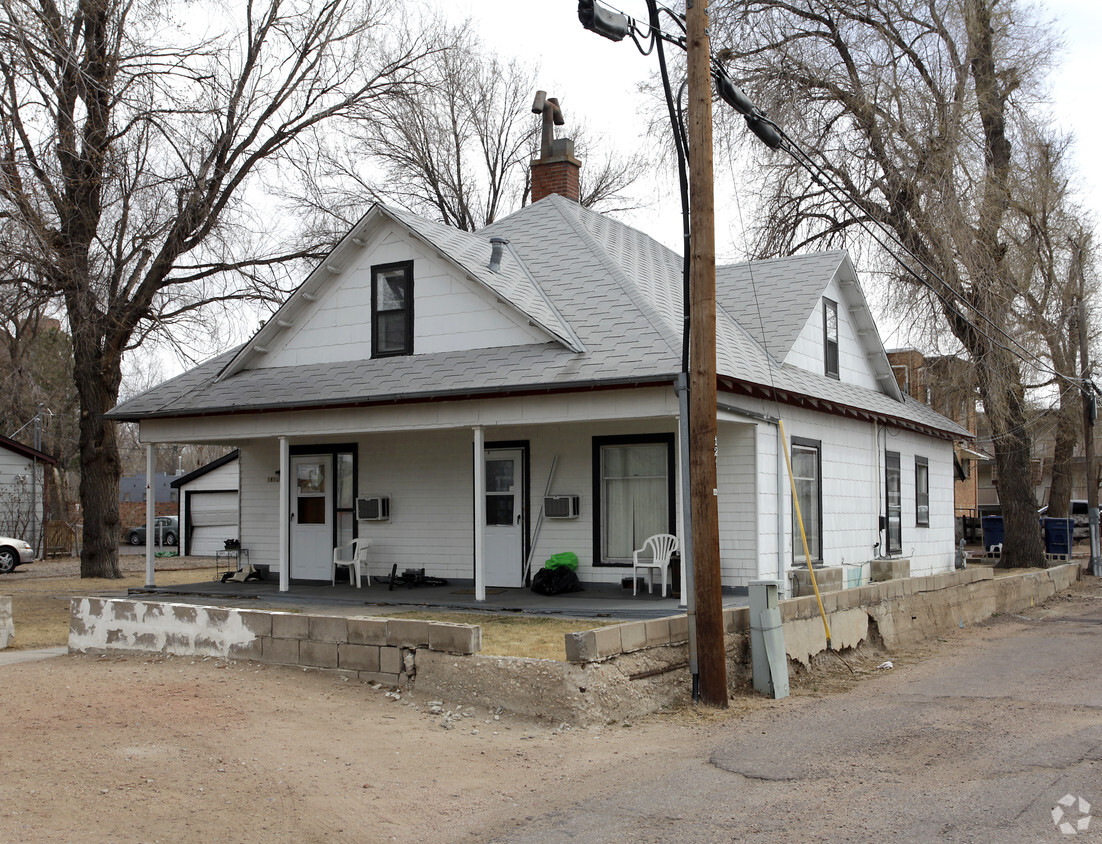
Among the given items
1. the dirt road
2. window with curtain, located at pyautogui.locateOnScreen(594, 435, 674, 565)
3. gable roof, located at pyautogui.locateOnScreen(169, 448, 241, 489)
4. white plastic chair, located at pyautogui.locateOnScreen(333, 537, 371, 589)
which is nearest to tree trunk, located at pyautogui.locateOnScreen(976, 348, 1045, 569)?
window with curtain, located at pyautogui.locateOnScreen(594, 435, 674, 565)

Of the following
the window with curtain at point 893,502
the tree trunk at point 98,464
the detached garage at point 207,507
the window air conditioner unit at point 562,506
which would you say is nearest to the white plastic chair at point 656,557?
the window air conditioner unit at point 562,506

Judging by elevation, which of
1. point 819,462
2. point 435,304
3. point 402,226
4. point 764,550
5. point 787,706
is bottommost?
point 787,706

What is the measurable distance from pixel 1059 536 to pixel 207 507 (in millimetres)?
28313

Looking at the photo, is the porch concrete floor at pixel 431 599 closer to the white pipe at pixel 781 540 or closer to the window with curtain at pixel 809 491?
the white pipe at pixel 781 540

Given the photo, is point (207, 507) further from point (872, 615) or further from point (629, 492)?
point (872, 615)

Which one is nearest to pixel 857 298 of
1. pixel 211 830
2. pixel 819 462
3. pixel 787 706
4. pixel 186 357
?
pixel 819 462

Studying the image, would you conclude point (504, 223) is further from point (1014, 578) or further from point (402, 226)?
point (1014, 578)

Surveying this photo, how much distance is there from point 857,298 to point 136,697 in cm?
1412

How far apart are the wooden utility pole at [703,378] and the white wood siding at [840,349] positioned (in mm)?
6388

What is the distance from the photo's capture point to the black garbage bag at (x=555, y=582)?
46.3 feet

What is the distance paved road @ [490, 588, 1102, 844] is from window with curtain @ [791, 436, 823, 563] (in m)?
4.41

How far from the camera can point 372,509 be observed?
1616 cm

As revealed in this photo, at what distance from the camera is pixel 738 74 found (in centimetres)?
2384

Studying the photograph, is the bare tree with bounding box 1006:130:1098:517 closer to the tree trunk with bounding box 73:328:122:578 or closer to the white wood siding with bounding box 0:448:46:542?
the tree trunk with bounding box 73:328:122:578
